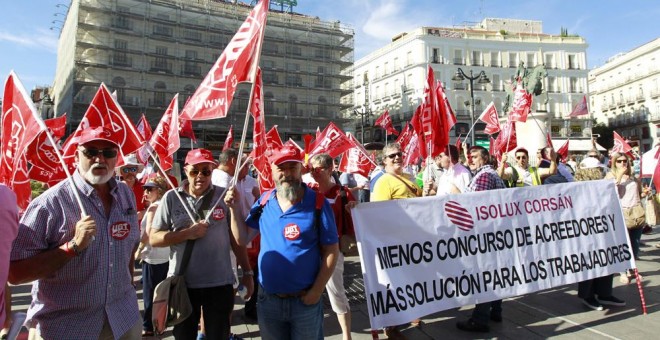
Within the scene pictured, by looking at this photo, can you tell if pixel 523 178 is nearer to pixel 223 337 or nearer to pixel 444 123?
pixel 444 123

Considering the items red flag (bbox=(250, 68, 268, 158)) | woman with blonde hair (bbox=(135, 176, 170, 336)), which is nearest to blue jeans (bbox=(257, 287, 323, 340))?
woman with blonde hair (bbox=(135, 176, 170, 336))

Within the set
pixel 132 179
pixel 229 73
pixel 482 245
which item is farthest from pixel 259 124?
pixel 482 245

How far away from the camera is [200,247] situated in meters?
3.09

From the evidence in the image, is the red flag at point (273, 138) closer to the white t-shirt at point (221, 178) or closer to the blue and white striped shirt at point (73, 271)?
the white t-shirt at point (221, 178)

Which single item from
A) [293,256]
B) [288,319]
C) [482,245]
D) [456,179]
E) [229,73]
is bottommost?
[288,319]

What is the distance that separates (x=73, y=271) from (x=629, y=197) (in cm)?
642

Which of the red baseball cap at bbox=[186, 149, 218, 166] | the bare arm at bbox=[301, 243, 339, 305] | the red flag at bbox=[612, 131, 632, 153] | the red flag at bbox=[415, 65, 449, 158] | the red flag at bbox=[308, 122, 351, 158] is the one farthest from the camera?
the red flag at bbox=[612, 131, 632, 153]

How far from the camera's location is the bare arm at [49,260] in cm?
205

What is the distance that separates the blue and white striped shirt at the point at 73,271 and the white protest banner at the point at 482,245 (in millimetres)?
1800

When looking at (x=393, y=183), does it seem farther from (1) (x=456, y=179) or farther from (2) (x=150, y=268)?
(2) (x=150, y=268)

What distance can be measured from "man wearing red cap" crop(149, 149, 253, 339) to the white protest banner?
1.07 metres

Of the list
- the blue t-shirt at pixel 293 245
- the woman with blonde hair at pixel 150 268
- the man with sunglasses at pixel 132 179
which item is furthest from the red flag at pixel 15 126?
the man with sunglasses at pixel 132 179

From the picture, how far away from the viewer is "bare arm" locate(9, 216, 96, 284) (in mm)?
2051

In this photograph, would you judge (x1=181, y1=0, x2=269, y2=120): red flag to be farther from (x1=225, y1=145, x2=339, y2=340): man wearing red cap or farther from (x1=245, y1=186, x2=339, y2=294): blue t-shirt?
A: (x1=245, y1=186, x2=339, y2=294): blue t-shirt
